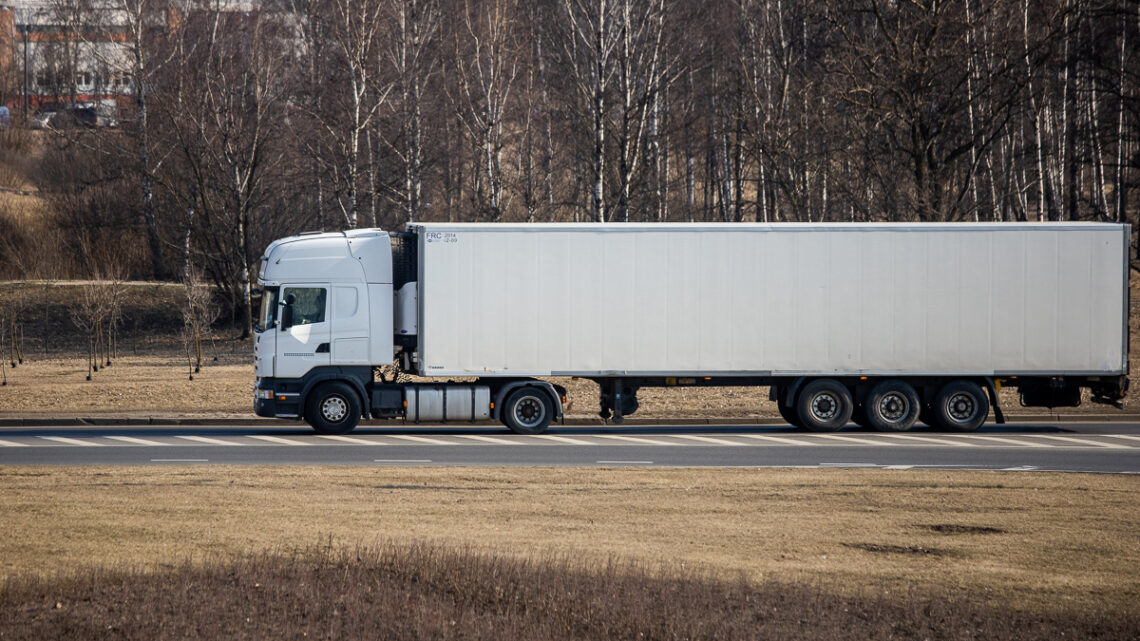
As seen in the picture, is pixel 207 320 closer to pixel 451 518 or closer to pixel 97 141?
pixel 97 141

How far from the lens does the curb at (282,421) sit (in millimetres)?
21141

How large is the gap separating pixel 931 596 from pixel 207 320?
28.4 m

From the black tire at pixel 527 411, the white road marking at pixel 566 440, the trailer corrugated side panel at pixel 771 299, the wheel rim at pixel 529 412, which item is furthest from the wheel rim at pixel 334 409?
the white road marking at pixel 566 440

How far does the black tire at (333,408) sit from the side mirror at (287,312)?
48.6 inches

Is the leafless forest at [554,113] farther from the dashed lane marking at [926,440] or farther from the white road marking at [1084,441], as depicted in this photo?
the dashed lane marking at [926,440]

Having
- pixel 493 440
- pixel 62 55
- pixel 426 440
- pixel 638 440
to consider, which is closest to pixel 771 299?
pixel 638 440

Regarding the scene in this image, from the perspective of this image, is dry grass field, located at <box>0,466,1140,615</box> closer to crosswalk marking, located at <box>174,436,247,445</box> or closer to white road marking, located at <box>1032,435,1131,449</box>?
crosswalk marking, located at <box>174,436,247,445</box>

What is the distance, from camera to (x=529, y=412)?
19.7 m

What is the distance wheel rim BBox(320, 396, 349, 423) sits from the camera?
19547mm

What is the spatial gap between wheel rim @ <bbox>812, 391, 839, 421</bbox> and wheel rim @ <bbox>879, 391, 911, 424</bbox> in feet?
2.78

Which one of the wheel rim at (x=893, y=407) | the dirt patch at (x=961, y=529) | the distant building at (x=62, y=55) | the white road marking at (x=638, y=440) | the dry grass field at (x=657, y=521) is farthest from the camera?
the distant building at (x=62, y=55)

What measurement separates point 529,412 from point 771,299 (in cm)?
478

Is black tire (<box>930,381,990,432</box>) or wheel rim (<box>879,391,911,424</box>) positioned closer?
black tire (<box>930,381,990,432</box>)

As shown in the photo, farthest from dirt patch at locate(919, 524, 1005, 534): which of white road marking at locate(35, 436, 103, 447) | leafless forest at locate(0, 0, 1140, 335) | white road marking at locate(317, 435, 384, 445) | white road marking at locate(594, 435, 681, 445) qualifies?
leafless forest at locate(0, 0, 1140, 335)
